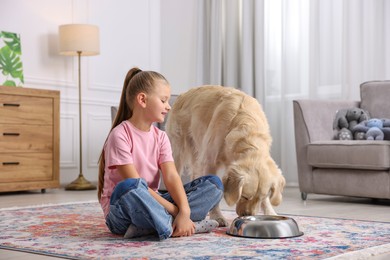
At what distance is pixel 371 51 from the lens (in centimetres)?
518

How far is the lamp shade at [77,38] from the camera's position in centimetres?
542

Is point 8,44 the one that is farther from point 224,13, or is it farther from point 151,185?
point 151,185

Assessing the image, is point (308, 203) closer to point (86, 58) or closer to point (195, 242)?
point (195, 242)

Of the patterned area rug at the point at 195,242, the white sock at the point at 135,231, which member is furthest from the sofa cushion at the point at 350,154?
the white sock at the point at 135,231

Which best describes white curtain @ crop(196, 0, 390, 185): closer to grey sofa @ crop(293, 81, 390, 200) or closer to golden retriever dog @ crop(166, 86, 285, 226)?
grey sofa @ crop(293, 81, 390, 200)

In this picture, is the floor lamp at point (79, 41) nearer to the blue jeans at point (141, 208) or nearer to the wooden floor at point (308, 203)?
the wooden floor at point (308, 203)

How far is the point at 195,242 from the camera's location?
87.7 inches

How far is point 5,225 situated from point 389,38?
360 centimetres

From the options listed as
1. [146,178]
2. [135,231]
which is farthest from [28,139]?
[135,231]

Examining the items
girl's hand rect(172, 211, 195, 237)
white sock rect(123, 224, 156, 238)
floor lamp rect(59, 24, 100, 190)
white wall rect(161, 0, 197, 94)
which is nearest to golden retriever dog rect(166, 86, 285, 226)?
girl's hand rect(172, 211, 195, 237)

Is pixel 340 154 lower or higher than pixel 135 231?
higher

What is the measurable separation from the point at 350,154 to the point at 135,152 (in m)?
2.07

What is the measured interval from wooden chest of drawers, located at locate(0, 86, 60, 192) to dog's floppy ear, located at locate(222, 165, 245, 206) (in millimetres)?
2727

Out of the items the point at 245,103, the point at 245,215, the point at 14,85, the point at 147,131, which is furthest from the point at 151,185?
the point at 14,85
